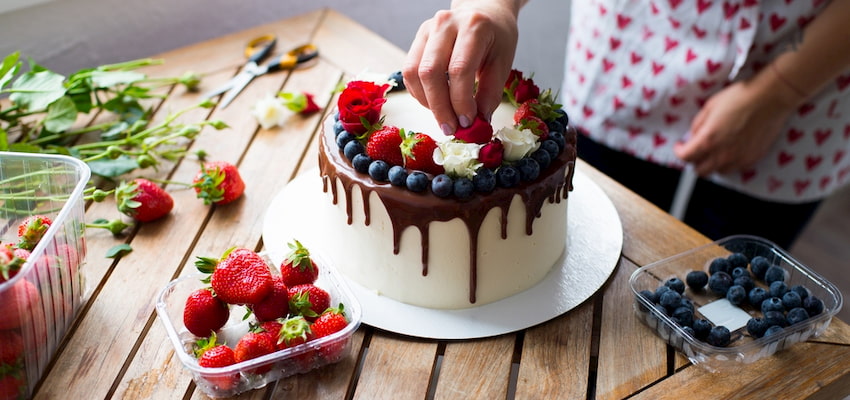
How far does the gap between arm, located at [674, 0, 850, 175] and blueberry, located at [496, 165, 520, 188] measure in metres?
0.65

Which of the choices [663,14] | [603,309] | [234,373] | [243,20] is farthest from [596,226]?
[243,20]

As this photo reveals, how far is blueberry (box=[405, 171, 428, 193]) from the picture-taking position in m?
1.08

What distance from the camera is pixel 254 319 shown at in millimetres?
1094

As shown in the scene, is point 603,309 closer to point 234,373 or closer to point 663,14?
point 234,373

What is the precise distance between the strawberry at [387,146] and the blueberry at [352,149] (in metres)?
0.03

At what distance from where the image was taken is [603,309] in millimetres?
1188

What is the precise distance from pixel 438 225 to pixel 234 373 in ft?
1.16

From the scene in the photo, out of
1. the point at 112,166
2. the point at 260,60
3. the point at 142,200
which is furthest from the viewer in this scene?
the point at 260,60

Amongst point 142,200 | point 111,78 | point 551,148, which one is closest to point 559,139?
point 551,148

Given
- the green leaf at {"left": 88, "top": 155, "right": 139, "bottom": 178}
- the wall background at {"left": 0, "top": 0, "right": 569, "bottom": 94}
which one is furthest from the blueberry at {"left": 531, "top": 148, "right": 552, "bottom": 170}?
the wall background at {"left": 0, "top": 0, "right": 569, "bottom": 94}

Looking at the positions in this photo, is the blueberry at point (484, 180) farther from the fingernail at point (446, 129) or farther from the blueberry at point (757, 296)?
the blueberry at point (757, 296)

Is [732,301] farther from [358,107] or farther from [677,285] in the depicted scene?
[358,107]

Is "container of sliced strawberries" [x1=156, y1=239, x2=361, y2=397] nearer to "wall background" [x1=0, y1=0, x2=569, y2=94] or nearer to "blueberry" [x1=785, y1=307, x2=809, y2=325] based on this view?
"blueberry" [x1=785, y1=307, x2=809, y2=325]

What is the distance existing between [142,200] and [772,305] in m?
1.06
